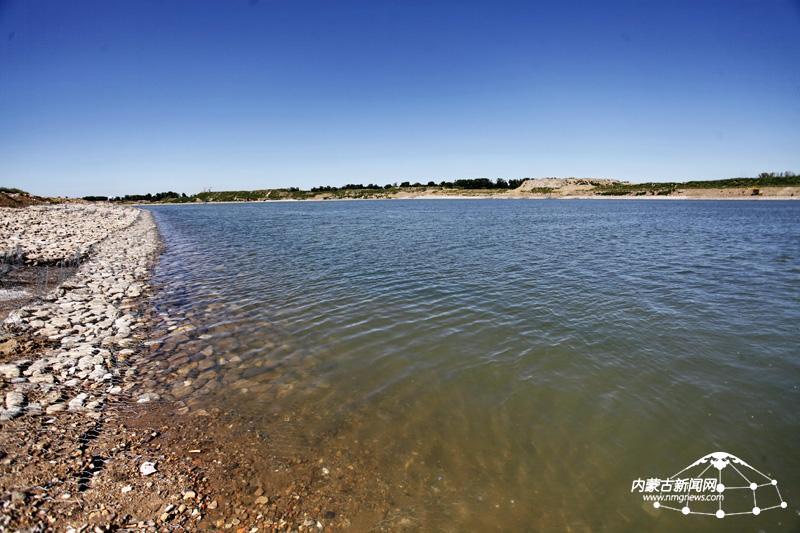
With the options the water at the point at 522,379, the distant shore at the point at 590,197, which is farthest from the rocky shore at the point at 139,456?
the distant shore at the point at 590,197

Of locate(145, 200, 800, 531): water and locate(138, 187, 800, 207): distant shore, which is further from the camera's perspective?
locate(138, 187, 800, 207): distant shore

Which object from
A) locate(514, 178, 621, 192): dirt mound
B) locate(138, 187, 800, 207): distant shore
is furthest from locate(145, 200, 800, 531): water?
locate(514, 178, 621, 192): dirt mound

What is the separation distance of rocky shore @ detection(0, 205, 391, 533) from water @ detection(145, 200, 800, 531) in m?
0.49

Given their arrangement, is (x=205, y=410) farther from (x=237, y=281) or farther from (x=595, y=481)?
(x=237, y=281)

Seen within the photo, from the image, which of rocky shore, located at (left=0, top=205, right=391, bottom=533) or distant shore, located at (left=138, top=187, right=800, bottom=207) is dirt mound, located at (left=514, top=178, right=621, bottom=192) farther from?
rocky shore, located at (left=0, top=205, right=391, bottom=533)

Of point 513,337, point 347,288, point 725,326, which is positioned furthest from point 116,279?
point 725,326

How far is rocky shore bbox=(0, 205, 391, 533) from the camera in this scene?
4.04 meters

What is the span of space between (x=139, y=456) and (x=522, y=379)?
260 inches

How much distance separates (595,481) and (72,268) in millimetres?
22704

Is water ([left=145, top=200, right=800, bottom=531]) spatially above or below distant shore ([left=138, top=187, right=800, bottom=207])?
below

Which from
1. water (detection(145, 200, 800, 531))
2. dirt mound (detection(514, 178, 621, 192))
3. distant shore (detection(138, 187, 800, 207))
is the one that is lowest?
water (detection(145, 200, 800, 531))

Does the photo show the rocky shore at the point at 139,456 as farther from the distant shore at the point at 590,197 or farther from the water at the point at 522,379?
the distant shore at the point at 590,197

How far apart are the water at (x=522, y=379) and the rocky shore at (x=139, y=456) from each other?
49cm

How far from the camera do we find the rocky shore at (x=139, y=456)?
4.04 meters
